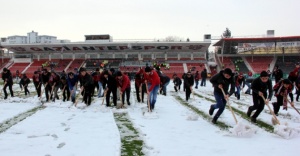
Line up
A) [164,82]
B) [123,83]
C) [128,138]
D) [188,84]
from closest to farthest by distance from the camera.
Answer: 1. [128,138]
2. [123,83]
3. [164,82]
4. [188,84]

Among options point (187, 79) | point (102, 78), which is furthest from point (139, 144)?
point (187, 79)

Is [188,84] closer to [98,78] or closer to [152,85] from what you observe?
[152,85]

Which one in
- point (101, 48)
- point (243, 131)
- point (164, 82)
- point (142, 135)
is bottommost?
point (142, 135)

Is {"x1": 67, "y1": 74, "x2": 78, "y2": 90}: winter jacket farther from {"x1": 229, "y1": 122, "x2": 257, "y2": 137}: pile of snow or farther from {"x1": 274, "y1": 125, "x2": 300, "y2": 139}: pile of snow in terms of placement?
{"x1": 274, "y1": 125, "x2": 300, "y2": 139}: pile of snow

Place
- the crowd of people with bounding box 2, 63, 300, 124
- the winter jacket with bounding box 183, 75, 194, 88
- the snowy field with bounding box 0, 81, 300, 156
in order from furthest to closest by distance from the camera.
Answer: the winter jacket with bounding box 183, 75, 194, 88
the crowd of people with bounding box 2, 63, 300, 124
the snowy field with bounding box 0, 81, 300, 156

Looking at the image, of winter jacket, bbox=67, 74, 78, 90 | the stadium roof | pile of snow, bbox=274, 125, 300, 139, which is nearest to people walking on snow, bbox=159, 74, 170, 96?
winter jacket, bbox=67, 74, 78, 90

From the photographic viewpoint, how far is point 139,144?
6.29 meters

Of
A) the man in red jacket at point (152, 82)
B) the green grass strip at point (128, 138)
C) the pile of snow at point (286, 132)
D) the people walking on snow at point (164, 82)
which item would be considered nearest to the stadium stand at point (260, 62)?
the people walking on snow at point (164, 82)

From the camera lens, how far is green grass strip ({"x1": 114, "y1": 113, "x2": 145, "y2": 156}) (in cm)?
575

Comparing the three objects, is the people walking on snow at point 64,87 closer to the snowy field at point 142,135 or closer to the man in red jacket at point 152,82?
the snowy field at point 142,135

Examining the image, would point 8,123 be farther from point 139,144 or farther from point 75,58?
point 75,58

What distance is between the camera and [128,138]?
22.4 feet

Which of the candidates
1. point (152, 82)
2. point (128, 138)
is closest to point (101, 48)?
point (152, 82)

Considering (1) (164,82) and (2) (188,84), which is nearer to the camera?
(1) (164,82)
